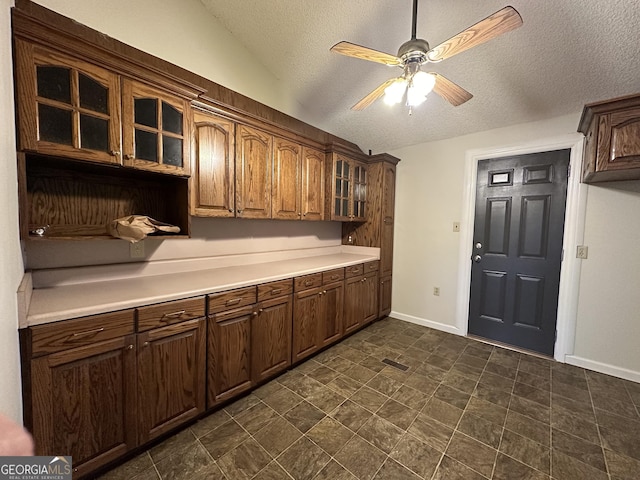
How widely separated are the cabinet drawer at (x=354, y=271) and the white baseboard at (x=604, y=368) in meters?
2.13

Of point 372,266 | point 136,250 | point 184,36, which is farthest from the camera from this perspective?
point 372,266

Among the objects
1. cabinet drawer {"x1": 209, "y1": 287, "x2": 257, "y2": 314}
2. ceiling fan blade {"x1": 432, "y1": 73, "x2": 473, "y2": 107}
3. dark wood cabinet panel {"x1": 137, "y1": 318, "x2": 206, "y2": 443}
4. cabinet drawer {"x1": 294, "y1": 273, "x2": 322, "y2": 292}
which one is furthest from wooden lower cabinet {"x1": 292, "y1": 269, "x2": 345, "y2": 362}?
ceiling fan blade {"x1": 432, "y1": 73, "x2": 473, "y2": 107}

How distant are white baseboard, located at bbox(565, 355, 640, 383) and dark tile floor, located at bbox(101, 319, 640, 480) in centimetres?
8

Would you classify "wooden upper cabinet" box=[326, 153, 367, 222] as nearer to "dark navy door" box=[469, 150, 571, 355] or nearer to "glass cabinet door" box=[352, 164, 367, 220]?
"glass cabinet door" box=[352, 164, 367, 220]

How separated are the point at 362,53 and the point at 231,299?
1.72m

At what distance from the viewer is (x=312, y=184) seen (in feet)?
9.09

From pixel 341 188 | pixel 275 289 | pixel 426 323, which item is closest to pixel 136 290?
pixel 275 289

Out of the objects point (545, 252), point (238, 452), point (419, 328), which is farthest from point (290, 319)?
point (545, 252)

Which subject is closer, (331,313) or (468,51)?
(468,51)

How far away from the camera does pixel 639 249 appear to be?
7.21ft

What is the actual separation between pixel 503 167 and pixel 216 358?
3281 millimetres

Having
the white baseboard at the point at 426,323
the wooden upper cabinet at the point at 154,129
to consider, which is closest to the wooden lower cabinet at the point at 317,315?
the white baseboard at the point at 426,323

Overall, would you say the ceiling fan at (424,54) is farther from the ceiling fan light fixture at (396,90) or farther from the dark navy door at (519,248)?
Answer: the dark navy door at (519,248)

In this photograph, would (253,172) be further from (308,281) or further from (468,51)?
(468,51)
